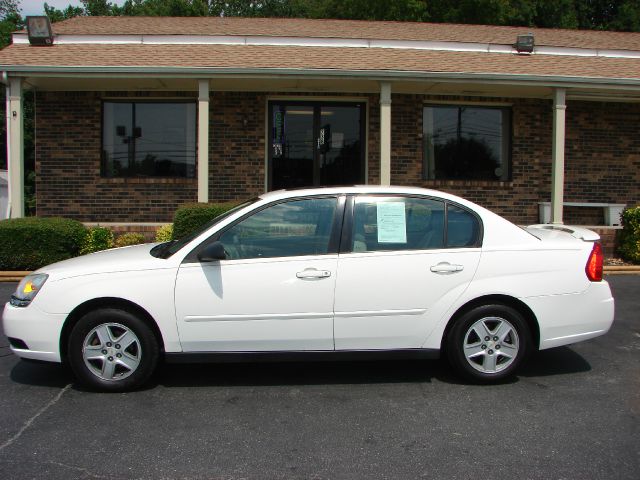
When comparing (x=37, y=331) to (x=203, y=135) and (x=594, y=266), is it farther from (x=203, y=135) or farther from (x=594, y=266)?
(x=203, y=135)

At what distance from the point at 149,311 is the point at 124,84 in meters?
8.41

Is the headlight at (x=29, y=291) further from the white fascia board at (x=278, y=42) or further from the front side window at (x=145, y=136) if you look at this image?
the white fascia board at (x=278, y=42)

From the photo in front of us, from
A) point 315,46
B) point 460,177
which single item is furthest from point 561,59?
point 315,46

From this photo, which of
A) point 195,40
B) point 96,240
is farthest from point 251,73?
point 96,240

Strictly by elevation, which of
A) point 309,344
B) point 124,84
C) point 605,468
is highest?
point 124,84

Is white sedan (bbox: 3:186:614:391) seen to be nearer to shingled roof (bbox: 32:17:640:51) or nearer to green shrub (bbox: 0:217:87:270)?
green shrub (bbox: 0:217:87:270)

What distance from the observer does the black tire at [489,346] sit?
4.79 metres

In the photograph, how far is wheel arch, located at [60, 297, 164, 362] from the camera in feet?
15.1

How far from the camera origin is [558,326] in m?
4.87

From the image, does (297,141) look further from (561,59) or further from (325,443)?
(325,443)

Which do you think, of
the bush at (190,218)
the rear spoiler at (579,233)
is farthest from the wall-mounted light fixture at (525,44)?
the rear spoiler at (579,233)

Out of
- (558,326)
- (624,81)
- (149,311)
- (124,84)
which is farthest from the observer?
(124,84)

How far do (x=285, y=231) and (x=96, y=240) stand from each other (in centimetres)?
667

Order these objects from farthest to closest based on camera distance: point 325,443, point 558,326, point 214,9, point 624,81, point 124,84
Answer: point 214,9 < point 124,84 < point 624,81 < point 558,326 < point 325,443
